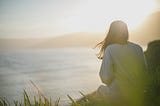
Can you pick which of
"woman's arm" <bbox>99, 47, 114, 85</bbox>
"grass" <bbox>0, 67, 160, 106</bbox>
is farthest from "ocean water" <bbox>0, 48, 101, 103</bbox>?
"woman's arm" <bbox>99, 47, 114, 85</bbox>

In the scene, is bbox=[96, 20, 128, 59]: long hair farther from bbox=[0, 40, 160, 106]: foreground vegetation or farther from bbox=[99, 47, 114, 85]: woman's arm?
bbox=[0, 40, 160, 106]: foreground vegetation

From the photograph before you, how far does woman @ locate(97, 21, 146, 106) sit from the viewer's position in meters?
5.17

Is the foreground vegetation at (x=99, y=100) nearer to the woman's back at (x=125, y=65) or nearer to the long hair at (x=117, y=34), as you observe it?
the woman's back at (x=125, y=65)

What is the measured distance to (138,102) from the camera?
13.9 feet

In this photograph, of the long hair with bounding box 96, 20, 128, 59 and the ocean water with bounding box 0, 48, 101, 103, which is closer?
the long hair with bounding box 96, 20, 128, 59

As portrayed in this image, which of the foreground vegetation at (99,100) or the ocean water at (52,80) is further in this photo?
the ocean water at (52,80)

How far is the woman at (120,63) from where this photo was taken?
17.0 feet

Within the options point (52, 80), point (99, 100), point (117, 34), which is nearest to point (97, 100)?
point (99, 100)

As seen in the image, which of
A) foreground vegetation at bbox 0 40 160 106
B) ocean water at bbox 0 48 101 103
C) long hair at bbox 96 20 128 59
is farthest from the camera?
ocean water at bbox 0 48 101 103

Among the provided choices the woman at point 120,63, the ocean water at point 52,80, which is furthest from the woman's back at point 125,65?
the ocean water at point 52,80

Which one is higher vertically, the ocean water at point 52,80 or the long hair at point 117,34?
the long hair at point 117,34

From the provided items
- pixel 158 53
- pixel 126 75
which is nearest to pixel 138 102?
pixel 126 75

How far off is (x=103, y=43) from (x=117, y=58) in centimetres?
30

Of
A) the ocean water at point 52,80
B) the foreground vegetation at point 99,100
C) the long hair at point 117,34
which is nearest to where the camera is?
the foreground vegetation at point 99,100
